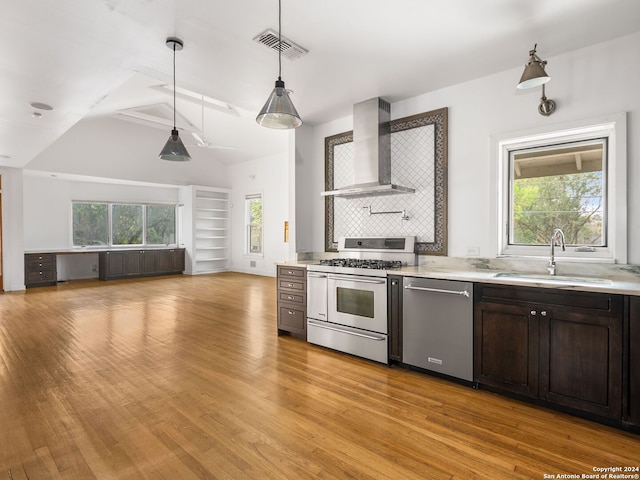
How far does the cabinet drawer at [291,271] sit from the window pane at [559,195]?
89.7 inches

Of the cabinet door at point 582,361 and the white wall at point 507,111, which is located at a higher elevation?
the white wall at point 507,111

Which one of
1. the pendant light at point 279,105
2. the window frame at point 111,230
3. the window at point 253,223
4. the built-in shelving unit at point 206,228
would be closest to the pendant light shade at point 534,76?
the pendant light at point 279,105

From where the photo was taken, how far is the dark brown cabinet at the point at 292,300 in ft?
13.3

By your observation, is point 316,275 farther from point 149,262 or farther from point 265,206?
point 149,262

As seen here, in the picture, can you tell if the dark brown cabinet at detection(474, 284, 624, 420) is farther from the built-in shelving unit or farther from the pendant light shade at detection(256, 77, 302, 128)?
the built-in shelving unit

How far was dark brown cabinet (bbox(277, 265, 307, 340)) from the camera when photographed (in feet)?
13.3

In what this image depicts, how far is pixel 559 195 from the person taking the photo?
3127 millimetres

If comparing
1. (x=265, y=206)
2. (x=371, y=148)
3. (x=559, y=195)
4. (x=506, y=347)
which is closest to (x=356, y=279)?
(x=506, y=347)

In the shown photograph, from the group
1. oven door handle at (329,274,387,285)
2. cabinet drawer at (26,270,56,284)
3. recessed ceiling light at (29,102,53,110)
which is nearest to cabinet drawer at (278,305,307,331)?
oven door handle at (329,274,387,285)

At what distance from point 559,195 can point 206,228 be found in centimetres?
927

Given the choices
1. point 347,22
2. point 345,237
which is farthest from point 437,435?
point 347,22

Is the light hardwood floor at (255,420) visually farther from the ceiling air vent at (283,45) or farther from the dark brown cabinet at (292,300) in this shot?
the ceiling air vent at (283,45)

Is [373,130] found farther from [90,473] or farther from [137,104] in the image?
[137,104]

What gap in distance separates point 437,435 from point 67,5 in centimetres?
376
